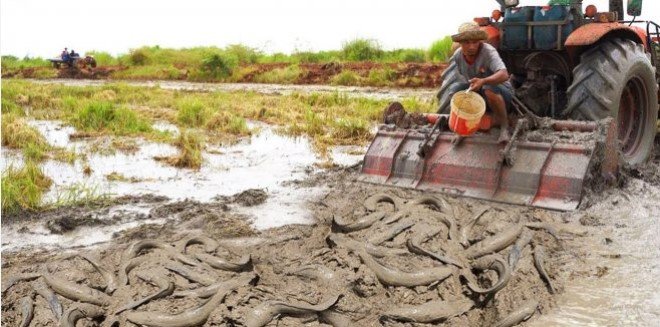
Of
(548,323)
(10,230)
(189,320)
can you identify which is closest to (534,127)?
(548,323)

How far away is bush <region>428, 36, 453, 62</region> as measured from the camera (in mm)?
20562

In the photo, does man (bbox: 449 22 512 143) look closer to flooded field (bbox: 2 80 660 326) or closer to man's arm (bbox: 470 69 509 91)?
man's arm (bbox: 470 69 509 91)

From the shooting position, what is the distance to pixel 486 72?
4.94 metres

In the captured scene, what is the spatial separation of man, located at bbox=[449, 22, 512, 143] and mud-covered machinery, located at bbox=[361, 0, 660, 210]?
13 centimetres

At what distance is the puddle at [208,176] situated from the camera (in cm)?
457

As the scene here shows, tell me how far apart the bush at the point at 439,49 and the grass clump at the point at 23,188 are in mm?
16166

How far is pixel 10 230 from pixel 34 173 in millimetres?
1277

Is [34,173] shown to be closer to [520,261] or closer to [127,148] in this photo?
[127,148]

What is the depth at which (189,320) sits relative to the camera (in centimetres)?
273

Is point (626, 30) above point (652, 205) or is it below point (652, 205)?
above

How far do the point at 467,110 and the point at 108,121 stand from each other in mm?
6414

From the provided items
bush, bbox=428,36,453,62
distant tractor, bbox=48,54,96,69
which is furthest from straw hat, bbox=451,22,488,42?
distant tractor, bbox=48,54,96,69

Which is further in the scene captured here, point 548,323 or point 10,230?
point 10,230

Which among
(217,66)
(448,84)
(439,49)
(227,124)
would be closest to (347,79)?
(439,49)
